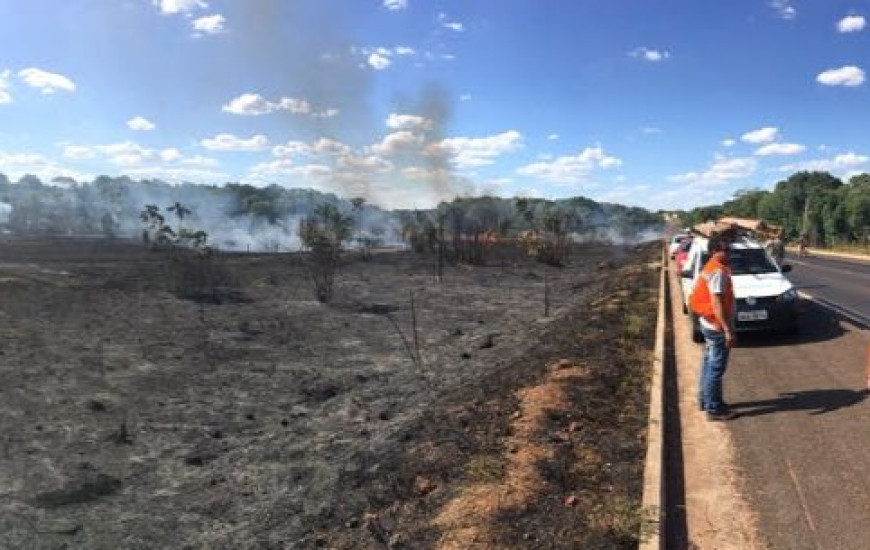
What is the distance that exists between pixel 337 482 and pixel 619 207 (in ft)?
541

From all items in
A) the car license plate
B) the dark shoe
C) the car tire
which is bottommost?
the dark shoe

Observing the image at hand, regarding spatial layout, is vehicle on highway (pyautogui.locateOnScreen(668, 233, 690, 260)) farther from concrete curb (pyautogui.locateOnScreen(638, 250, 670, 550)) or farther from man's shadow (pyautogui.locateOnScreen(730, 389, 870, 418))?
concrete curb (pyautogui.locateOnScreen(638, 250, 670, 550))

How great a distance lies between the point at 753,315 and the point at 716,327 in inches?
198

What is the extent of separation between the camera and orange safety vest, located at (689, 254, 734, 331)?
9.21 meters

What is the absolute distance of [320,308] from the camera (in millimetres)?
25578

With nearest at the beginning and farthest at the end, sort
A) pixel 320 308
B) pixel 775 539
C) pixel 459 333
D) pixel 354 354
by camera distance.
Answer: pixel 775 539
pixel 354 354
pixel 459 333
pixel 320 308

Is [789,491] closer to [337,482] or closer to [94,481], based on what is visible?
[337,482]

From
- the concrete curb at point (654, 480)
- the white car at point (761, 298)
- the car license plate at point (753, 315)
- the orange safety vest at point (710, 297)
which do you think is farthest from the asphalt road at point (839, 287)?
the concrete curb at point (654, 480)

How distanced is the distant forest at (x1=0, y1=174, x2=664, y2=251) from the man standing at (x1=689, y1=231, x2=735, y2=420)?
37.8 metres

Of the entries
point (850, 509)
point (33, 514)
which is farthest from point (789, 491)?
point (33, 514)

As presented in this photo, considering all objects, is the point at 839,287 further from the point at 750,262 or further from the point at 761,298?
the point at 761,298

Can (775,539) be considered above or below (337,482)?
above

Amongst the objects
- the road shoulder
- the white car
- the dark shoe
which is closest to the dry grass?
the road shoulder

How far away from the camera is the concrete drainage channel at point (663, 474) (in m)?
6.19
